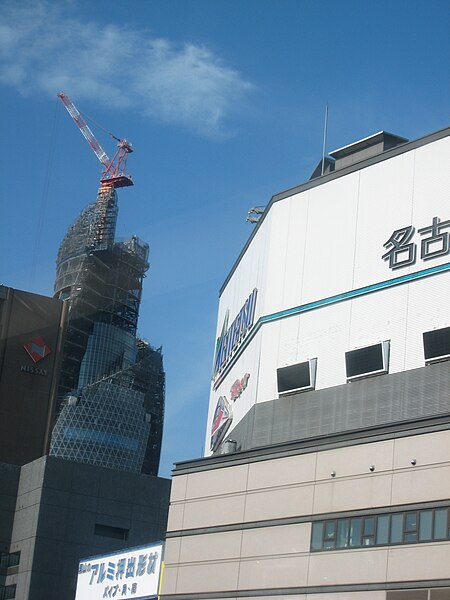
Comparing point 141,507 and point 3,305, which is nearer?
point 141,507

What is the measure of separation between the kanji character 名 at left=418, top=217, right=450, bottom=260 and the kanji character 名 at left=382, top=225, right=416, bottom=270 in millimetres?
709

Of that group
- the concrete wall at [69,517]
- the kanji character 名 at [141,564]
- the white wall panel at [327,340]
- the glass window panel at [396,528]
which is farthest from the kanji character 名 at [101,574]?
the glass window panel at [396,528]

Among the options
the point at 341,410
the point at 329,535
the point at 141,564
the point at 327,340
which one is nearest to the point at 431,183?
the point at 327,340

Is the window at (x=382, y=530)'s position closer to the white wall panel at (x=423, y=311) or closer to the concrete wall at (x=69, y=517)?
the white wall panel at (x=423, y=311)

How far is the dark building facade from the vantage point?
5812 inches

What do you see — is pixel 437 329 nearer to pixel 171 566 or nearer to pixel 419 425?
pixel 419 425

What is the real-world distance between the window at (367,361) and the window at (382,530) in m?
8.15

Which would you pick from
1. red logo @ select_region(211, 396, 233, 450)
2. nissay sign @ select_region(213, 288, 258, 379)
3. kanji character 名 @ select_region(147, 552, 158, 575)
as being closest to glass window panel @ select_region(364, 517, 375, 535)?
kanji character 名 @ select_region(147, 552, 158, 575)

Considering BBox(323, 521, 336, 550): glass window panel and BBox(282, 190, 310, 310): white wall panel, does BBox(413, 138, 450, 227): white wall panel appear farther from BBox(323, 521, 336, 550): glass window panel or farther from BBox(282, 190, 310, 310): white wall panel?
BBox(323, 521, 336, 550): glass window panel

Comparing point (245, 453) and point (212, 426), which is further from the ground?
point (212, 426)

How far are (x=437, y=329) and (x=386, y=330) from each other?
10.9 ft

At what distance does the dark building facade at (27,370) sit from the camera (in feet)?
484

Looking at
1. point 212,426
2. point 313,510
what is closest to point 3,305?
point 212,426

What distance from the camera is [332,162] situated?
65312 millimetres
